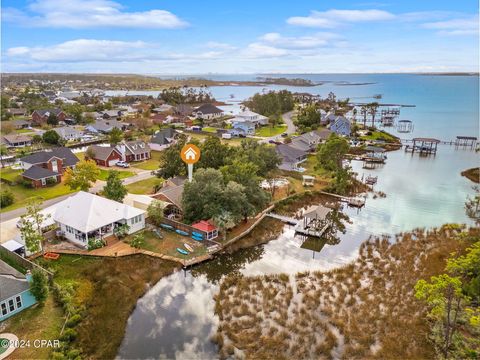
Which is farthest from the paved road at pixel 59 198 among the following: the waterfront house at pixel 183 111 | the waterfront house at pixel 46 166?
the waterfront house at pixel 183 111

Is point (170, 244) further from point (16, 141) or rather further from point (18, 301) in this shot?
point (16, 141)

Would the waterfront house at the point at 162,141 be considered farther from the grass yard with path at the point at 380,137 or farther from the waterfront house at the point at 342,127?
the grass yard with path at the point at 380,137

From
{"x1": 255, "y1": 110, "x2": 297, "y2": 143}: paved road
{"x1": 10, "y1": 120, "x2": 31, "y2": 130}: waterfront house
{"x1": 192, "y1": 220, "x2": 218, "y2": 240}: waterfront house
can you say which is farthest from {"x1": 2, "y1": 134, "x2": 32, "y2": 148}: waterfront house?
{"x1": 192, "y1": 220, "x2": 218, "y2": 240}: waterfront house

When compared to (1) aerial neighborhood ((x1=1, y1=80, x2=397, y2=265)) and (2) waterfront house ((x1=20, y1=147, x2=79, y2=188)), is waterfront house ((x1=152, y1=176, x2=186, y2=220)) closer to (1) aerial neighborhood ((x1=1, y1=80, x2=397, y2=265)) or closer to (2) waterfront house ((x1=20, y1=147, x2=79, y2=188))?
(1) aerial neighborhood ((x1=1, y1=80, x2=397, y2=265))

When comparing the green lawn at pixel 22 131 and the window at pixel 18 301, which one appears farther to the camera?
the green lawn at pixel 22 131

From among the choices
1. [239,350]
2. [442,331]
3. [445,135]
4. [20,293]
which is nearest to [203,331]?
[239,350]

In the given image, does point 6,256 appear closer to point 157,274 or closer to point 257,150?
point 157,274
